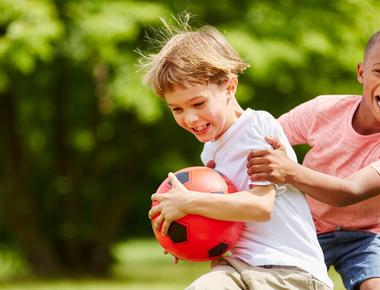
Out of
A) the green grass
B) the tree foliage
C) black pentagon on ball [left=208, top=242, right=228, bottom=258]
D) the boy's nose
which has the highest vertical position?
the tree foliage

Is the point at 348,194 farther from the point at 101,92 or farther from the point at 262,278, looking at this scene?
the point at 101,92

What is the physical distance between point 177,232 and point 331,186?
82 centimetres

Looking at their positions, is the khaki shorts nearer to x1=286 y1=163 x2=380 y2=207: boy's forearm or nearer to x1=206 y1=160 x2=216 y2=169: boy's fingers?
x1=286 y1=163 x2=380 y2=207: boy's forearm

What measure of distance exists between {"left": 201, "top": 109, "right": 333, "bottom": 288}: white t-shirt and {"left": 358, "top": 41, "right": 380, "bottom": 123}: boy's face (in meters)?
0.67

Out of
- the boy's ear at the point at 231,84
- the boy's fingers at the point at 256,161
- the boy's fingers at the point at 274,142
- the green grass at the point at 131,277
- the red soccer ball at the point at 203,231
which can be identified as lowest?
the red soccer ball at the point at 203,231

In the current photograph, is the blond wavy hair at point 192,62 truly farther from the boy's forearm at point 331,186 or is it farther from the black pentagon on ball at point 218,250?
the black pentagon on ball at point 218,250

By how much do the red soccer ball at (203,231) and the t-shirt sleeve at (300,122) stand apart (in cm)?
92

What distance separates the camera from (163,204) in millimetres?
4234

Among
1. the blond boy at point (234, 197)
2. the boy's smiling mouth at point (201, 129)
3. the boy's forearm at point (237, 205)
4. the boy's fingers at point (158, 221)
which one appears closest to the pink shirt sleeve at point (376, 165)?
the blond boy at point (234, 197)

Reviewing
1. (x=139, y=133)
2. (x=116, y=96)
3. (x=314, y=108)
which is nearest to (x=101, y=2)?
(x=116, y=96)

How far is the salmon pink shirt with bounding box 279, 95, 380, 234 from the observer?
4820 mm

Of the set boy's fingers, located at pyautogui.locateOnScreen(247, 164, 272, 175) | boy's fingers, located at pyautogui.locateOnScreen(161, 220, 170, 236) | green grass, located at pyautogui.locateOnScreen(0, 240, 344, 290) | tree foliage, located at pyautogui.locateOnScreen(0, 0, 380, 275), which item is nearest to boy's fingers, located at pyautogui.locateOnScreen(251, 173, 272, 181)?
boy's fingers, located at pyautogui.locateOnScreen(247, 164, 272, 175)

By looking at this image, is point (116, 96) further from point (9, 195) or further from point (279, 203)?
point (279, 203)

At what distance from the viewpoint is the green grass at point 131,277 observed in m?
14.1
